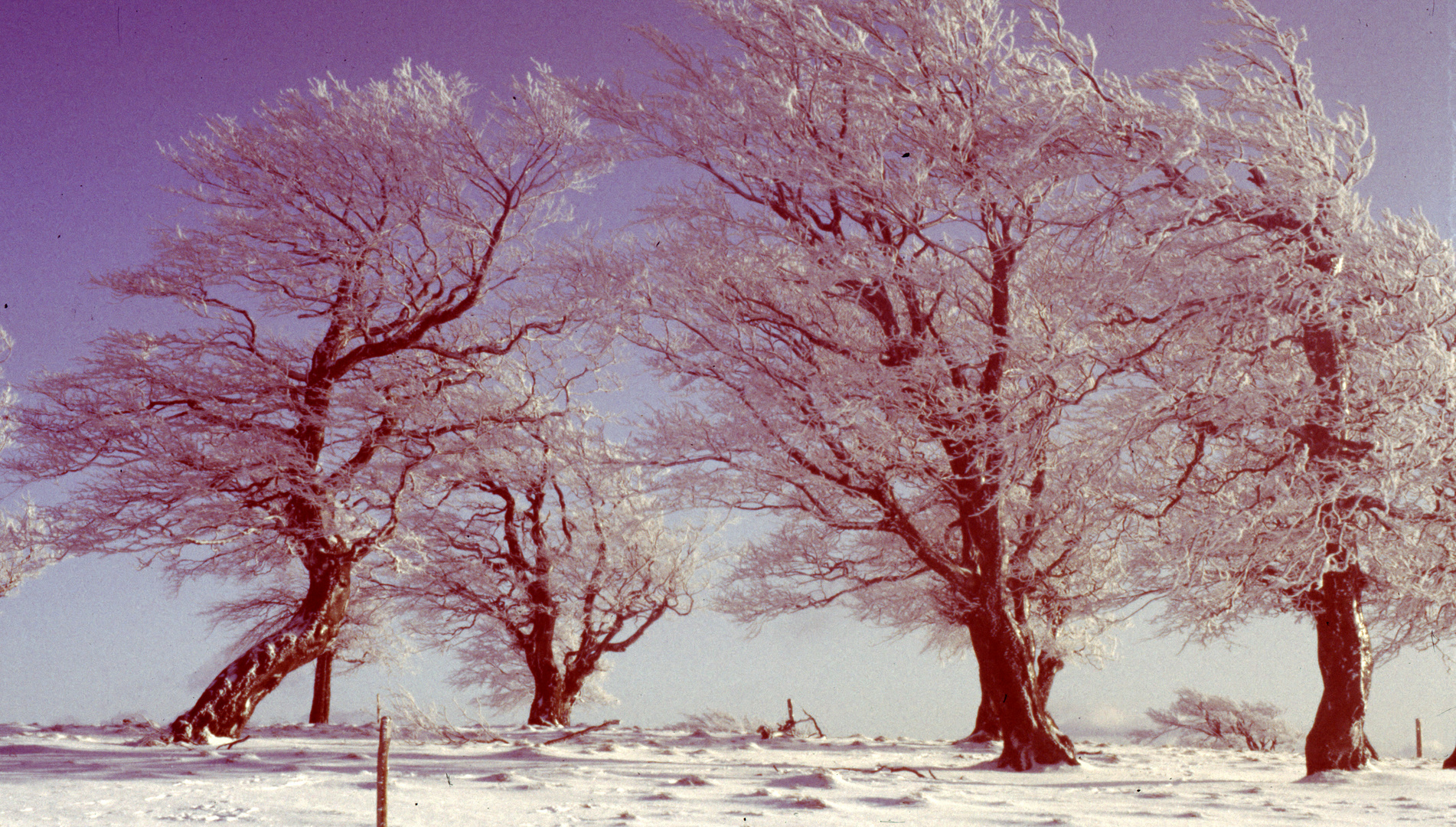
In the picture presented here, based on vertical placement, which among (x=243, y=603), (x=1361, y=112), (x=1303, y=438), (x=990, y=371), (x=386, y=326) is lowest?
(x=243, y=603)

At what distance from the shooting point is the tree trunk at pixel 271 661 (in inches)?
478

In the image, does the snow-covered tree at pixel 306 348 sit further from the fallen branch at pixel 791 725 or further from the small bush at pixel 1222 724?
the small bush at pixel 1222 724

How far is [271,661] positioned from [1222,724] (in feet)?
70.3

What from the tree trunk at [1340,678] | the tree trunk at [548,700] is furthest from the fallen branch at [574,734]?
the tree trunk at [1340,678]

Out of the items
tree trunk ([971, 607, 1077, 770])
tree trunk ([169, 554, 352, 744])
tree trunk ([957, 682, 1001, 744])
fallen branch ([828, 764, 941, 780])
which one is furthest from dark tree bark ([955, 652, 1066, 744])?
tree trunk ([169, 554, 352, 744])

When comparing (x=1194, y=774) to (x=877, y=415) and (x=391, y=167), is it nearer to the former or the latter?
(x=877, y=415)

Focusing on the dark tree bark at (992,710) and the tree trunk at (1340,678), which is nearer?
the tree trunk at (1340,678)

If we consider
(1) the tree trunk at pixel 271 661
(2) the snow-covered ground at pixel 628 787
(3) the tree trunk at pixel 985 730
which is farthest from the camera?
(3) the tree trunk at pixel 985 730

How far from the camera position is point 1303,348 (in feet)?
39.5

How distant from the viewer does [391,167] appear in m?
14.4

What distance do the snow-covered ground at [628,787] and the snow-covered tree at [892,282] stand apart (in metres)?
2.35

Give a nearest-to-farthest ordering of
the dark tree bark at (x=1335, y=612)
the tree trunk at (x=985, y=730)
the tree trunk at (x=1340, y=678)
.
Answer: the dark tree bark at (x=1335, y=612)
the tree trunk at (x=1340, y=678)
the tree trunk at (x=985, y=730)

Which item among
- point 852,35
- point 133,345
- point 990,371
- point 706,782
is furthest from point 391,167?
point 706,782

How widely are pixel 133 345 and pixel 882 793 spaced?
11448 mm
